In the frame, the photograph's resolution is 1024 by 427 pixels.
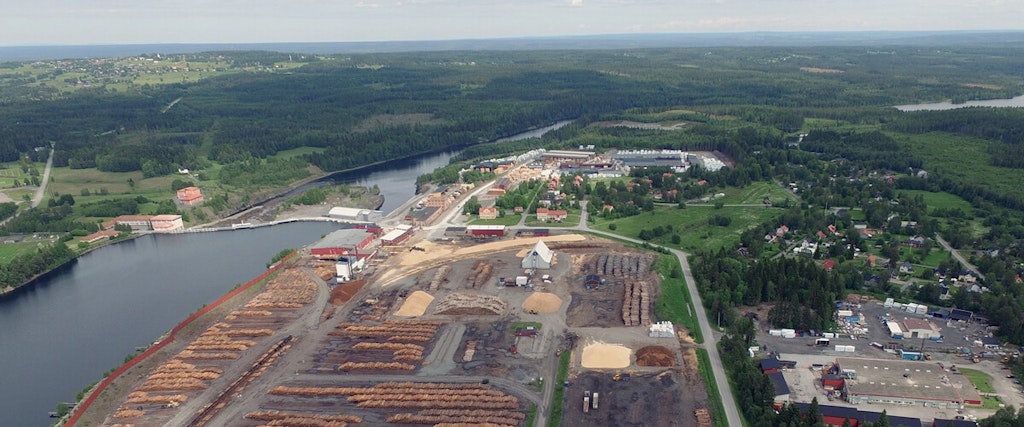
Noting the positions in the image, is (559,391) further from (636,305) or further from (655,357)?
(636,305)

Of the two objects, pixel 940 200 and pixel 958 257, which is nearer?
pixel 958 257

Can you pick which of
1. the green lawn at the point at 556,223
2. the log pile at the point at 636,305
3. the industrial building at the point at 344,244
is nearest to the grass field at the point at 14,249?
the industrial building at the point at 344,244

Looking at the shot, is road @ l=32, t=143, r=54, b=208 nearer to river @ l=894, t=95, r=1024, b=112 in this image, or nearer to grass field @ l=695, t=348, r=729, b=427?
grass field @ l=695, t=348, r=729, b=427

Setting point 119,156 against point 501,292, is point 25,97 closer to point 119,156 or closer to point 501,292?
point 119,156

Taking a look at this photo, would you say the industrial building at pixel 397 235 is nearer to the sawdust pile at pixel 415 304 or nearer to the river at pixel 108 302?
the river at pixel 108 302

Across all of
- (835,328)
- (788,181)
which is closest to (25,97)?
(788,181)

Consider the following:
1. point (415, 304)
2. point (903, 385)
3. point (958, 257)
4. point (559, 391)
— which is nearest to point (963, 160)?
point (958, 257)
